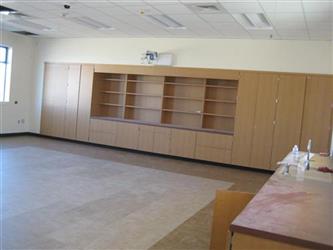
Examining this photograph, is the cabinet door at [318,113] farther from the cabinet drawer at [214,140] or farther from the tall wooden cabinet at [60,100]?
the tall wooden cabinet at [60,100]

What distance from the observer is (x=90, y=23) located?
8.87 meters

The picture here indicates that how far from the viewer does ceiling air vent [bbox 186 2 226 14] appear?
20.8 ft

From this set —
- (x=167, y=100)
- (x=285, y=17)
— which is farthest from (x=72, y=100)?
(x=285, y=17)

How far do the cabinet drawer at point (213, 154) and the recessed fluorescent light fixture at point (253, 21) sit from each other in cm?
308

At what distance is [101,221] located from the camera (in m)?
4.43

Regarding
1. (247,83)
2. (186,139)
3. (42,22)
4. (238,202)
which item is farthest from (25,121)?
(238,202)

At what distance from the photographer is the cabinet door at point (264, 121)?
8758 millimetres

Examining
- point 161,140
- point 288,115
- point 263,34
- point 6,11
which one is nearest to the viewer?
point 6,11

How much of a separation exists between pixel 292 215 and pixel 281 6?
4.84m

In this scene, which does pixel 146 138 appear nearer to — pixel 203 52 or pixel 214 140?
pixel 214 140

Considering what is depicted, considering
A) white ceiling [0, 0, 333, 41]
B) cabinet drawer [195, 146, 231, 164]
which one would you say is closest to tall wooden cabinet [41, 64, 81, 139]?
white ceiling [0, 0, 333, 41]

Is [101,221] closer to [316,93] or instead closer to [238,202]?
[238,202]

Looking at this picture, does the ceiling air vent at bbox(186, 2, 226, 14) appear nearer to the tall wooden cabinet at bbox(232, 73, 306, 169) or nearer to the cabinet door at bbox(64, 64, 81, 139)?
the tall wooden cabinet at bbox(232, 73, 306, 169)

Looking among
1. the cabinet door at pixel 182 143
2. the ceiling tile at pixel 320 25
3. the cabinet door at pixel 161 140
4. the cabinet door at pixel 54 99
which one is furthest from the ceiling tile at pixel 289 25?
the cabinet door at pixel 54 99
